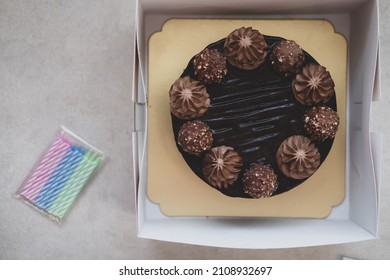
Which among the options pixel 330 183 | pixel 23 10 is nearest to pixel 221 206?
pixel 330 183

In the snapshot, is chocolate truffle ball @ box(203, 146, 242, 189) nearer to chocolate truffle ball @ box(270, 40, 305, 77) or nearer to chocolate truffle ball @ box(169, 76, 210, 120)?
chocolate truffle ball @ box(169, 76, 210, 120)

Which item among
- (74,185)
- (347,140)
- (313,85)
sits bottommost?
(74,185)

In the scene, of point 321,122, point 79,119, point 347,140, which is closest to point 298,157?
point 321,122

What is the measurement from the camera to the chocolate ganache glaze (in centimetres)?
91

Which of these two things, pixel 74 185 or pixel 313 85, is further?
pixel 74 185

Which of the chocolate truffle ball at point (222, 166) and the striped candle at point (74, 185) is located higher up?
the chocolate truffle ball at point (222, 166)

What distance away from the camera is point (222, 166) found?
2.90ft

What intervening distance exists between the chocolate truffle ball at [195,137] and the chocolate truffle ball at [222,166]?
2cm

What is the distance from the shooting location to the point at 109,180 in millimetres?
1055

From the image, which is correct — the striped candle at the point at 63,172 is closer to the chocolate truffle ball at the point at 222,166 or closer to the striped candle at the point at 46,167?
the striped candle at the point at 46,167

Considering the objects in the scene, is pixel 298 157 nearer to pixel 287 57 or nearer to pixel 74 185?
pixel 287 57

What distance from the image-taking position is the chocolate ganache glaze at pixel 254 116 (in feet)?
3.00

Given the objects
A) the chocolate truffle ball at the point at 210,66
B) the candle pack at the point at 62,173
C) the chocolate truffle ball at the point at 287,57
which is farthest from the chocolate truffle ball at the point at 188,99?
the candle pack at the point at 62,173

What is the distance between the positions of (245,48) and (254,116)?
0.15 metres
